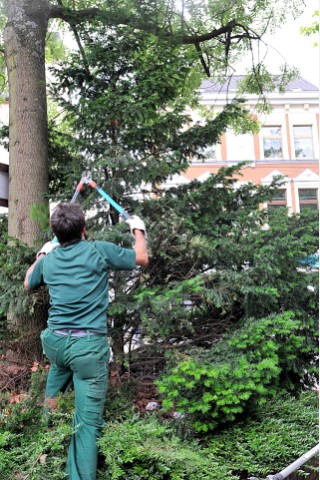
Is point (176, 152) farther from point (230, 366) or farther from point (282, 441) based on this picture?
point (282, 441)

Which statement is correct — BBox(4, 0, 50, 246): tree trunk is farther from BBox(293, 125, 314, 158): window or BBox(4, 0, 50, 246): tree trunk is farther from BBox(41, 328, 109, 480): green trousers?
BBox(293, 125, 314, 158): window

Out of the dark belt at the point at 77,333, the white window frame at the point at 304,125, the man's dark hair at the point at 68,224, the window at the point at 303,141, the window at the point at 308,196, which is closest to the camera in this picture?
the dark belt at the point at 77,333

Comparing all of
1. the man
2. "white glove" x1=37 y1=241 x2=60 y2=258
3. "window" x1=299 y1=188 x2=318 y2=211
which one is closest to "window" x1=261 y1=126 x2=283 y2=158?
"window" x1=299 y1=188 x2=318 y2=211

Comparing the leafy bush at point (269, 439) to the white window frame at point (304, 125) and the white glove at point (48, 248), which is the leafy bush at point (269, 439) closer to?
the white glove at point (48, 248)

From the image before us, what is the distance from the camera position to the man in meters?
2.87

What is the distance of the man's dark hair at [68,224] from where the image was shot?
121 inches

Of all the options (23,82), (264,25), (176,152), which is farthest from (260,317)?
(264,25)

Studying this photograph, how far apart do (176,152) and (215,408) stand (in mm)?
2563

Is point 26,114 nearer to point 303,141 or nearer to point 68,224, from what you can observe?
point 68,224

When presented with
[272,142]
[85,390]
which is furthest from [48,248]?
[272,142]

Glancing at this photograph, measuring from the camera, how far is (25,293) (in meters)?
3.88

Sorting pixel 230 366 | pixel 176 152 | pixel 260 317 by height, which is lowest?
pixel 230 366

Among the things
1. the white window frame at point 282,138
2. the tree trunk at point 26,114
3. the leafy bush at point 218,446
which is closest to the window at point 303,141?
the white window frame at point 282,138

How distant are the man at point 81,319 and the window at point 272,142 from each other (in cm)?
2277
